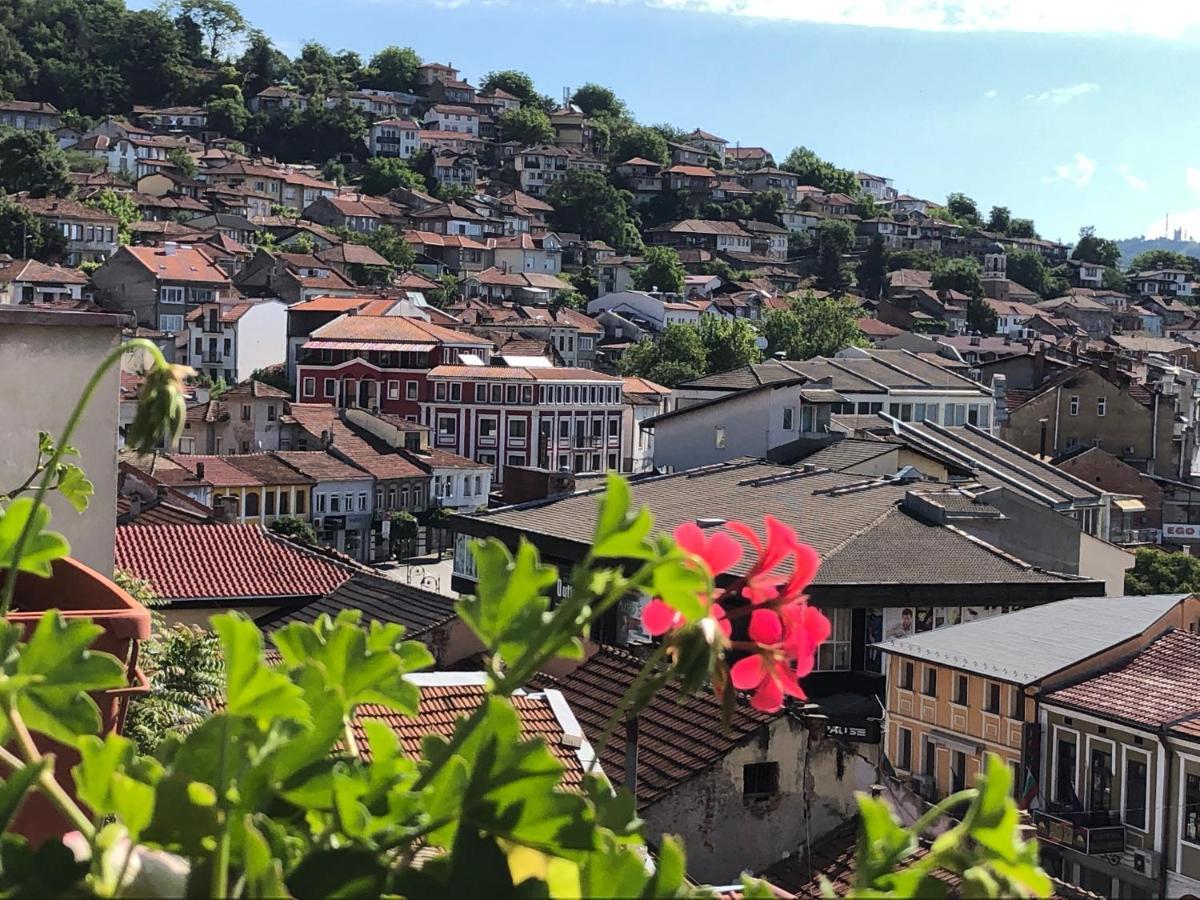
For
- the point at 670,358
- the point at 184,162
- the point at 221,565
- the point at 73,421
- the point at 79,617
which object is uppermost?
the point at 184,162

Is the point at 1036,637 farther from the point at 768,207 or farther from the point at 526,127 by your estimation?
the point at 526,127

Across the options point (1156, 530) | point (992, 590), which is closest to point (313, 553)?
point (992, 590)

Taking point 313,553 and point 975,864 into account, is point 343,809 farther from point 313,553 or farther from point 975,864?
point 313,553

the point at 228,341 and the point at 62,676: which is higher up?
the point at 62,676

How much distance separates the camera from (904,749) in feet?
74.7

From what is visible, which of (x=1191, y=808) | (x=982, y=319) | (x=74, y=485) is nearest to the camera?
(x=74, y=485)

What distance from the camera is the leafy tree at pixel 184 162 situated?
117250mm

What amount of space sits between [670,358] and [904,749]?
2408 inches

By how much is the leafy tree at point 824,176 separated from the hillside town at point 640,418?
1.45 feet

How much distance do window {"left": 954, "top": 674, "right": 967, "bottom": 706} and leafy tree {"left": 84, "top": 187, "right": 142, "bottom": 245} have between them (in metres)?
80.6

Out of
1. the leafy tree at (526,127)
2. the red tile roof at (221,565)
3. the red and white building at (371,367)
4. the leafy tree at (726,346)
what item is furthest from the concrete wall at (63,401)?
the leafy tree at (526,127)

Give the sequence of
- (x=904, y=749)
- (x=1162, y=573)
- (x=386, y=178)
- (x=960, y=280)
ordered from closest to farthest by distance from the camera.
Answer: (x=904, y=749), (x=1162, y=573), (x=960, y=280), (x=386, y=178)

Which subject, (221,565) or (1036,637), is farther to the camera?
(1036,637)

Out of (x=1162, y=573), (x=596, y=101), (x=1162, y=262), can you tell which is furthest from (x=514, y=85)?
(x=1162, y=573)
